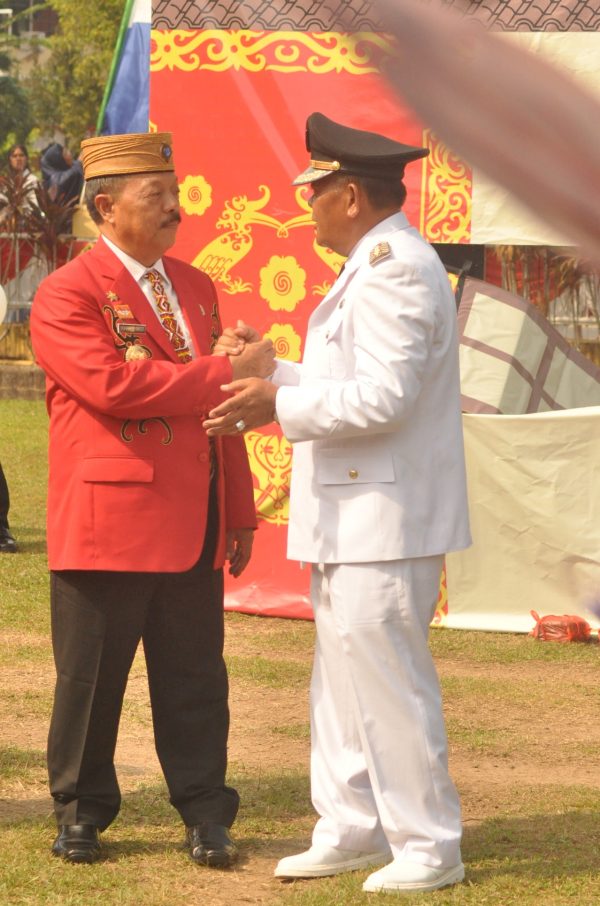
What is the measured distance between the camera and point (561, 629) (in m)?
5.90

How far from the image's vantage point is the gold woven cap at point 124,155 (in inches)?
117

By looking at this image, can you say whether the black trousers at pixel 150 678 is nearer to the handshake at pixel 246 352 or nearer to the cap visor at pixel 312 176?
the handshake at pixel 246 352

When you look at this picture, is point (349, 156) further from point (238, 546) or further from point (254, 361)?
point (238, 546)

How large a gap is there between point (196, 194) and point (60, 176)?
1037 centimetres

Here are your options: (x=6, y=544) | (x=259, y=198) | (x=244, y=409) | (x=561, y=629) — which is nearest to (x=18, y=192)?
(x=6, y=544)

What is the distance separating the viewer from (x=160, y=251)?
10.0 feet

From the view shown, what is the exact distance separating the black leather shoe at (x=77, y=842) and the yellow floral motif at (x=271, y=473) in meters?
3.11

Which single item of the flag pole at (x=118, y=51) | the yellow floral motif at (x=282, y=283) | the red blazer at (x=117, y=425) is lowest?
the red blazer at (x=117, y=425)

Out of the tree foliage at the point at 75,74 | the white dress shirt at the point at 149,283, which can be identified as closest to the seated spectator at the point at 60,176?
the white dress shirt at the point at 149,283

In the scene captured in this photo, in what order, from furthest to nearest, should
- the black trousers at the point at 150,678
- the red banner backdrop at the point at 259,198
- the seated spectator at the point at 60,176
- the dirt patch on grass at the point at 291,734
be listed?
the seated spectator at the point at 60,176
the red banner backdrop at the point at 259,198
the dirt patch on grass at the point at 291,734
the black trousers at the point at 150,678

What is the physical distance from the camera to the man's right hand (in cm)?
296

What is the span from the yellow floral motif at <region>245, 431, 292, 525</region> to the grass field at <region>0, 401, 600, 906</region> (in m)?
0.49

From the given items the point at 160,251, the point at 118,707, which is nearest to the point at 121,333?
the point at 160,251

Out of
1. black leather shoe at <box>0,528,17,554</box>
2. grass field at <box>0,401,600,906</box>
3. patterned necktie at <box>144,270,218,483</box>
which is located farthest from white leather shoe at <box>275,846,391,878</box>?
black leather shoe at <box>0,528,17,554</box>
